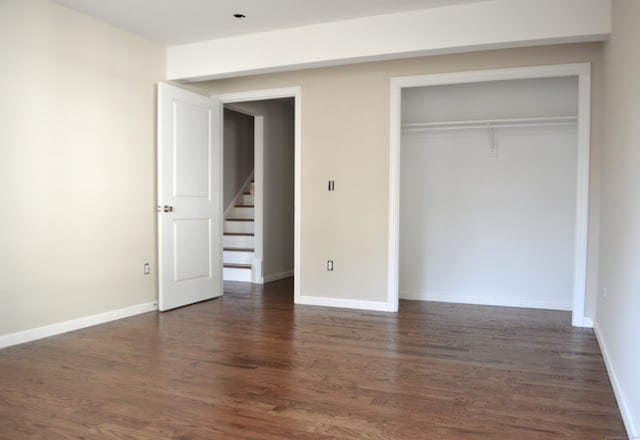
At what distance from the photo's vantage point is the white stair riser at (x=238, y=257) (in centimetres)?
657

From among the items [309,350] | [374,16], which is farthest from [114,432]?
[374,16]

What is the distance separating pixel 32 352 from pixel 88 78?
7.21 ft

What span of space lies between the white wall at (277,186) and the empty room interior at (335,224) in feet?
1.66

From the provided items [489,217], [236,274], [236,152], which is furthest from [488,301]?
[236,152]

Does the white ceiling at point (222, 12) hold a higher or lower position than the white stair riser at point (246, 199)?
higher

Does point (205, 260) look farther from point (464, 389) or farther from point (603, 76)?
point (603, 76)

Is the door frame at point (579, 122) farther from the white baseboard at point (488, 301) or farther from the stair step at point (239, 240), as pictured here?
the stair step at point (239, 240)

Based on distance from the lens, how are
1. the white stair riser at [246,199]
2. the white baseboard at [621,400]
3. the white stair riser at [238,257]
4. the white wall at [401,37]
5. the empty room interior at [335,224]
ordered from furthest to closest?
1. the white stair riser at [246,199]
2. the white stair riser at [238,257]
3. the white wall at [401,37]
4. the empty room interior at [335,224]
5. the white baseboard at [621,400]

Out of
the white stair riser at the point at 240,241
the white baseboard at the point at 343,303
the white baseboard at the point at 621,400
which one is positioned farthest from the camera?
the white stair riser at the point at 240,241

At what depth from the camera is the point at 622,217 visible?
2.62m

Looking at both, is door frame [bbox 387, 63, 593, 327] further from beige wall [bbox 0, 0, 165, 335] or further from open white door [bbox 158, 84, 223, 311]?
beige wall [bbox 0, 0, 165, 335]

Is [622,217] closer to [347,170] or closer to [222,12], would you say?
[347,170]

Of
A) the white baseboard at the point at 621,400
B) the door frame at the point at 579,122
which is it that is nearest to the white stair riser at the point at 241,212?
the door frame at the point at 579,122

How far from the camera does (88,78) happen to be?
3965mm
